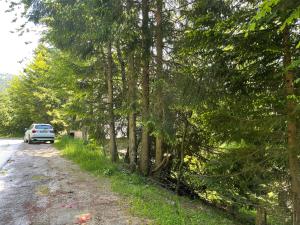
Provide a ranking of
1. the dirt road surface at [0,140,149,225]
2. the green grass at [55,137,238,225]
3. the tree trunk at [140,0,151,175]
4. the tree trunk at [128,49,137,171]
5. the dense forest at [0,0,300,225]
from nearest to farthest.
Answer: the dirt road surface at [0,140,149,225], the green grass at [55,137,238,225], the dense forest at [0,0,300,225], the tree trunk at [140,0,151,175], the tree trunk at [128,49,137,171]

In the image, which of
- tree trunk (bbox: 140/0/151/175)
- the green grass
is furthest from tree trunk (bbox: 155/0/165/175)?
the green grass

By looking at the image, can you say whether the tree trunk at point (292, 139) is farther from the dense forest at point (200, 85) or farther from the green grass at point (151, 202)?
the green grass at point (151, 202)

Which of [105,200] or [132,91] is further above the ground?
[132,91]

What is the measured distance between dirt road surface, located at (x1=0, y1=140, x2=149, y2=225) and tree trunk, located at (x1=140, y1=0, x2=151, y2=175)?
7.64 ft

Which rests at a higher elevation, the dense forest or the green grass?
the dense forest

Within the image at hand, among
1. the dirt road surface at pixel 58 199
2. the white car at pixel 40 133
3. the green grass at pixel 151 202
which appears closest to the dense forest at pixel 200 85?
the green grass at pixel 151 202

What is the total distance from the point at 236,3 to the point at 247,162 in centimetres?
420

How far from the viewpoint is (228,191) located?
928 centimetres

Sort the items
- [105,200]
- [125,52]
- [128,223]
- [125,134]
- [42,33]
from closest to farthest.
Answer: [128,223] < [105,200] < [125,52] < [42,33] < [125,134]

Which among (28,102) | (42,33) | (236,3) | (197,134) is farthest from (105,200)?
(28,102)

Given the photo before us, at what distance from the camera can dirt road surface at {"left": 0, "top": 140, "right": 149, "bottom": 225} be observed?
6956 millimetres

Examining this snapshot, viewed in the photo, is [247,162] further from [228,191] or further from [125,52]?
[125,52]

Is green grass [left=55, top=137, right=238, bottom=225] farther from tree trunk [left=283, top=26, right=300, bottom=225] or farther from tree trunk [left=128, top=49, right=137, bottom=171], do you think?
tree trunk [left=283, top=26, right=300, bottom=225]

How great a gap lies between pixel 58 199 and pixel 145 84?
545 cm
